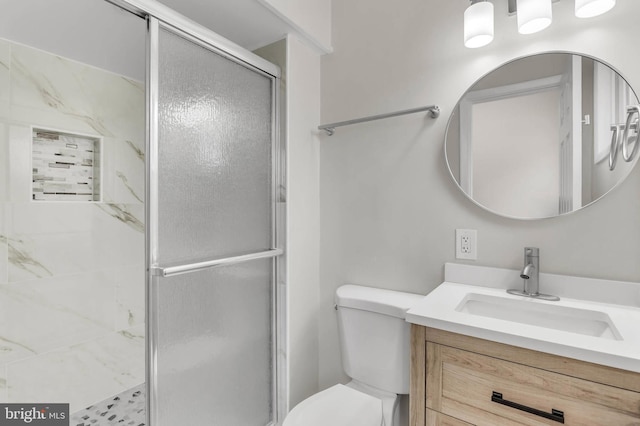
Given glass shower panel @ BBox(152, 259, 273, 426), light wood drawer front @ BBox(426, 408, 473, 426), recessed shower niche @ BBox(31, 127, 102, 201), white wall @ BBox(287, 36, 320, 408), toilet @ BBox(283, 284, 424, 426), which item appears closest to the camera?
light wood drawer front @ BBox(426, 408, 473, 426)

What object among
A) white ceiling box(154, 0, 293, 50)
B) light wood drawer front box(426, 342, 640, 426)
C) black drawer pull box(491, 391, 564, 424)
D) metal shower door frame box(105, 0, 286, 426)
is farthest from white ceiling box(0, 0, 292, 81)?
black drawer pull box(491, 391, 564, 424)

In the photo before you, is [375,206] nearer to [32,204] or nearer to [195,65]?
[195,65]

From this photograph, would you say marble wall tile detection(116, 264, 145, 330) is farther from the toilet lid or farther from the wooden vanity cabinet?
the wooden vanity cabinet

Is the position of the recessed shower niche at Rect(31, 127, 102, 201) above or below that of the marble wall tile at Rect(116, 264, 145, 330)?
above

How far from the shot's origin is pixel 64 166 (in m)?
1.95

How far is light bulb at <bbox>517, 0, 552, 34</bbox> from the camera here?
1124mm

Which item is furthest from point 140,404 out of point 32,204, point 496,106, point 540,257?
point 496,106

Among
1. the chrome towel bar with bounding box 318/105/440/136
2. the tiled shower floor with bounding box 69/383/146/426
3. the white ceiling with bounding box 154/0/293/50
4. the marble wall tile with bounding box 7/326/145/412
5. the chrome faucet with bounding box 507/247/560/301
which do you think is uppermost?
the white ceiling with bounding box 154/0/293/50

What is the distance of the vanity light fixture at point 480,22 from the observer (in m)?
1.24

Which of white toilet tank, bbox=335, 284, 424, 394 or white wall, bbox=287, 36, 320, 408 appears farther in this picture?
white wall, bbox=287, 36, 320, 408

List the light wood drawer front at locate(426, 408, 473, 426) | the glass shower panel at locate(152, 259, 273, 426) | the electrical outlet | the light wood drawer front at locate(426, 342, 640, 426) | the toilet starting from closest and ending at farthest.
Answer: the light wood drawer front at locate(426, 342, 640, 426) → the light wood drawer front at locate(426, 408, 473, 426) → the glass shower panel at locate(152, 259, 273, 426) → the toilet → the electrical outlet

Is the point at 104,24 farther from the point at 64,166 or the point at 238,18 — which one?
the point at 64,166

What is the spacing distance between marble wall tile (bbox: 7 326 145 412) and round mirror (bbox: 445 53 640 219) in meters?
2.28

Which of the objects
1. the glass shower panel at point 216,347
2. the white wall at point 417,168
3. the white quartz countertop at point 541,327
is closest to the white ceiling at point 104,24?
the white wall at point 417,168
